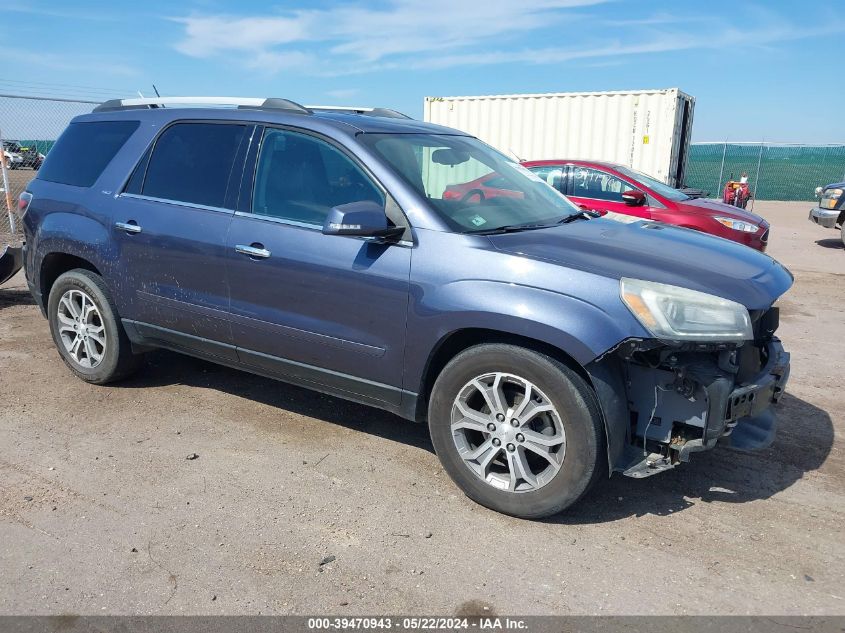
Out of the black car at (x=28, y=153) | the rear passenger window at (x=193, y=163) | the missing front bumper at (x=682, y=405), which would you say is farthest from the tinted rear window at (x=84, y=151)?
the black car at (x=28, y=153)

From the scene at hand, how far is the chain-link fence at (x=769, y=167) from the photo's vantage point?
23891 mm

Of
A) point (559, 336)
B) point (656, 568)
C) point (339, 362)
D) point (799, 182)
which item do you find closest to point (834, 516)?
point (656, 568)

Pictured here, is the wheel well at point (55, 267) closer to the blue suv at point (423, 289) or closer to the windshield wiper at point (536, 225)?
the blue suv at point (423, 289)

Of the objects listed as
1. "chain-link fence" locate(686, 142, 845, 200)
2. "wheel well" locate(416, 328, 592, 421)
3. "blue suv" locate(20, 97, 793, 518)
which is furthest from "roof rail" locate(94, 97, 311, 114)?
"chain-link fence" locate(686, 142, 845, 200)

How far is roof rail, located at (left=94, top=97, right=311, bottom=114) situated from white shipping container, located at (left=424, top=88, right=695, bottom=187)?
29.9 feet

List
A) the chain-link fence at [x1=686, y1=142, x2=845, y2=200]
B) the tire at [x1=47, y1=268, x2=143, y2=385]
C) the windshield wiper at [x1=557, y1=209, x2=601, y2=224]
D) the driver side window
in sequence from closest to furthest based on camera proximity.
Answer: the windshield wiper at [x1=557, y1=209, x2=601, y2=224] < the tire at [x1=47, y1=268, x2=143, y2=385] < the driver side window < the chain-link fence at [x1=686, y1=142, x2=845, y2=200]

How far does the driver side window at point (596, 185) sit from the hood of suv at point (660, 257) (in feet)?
18.5

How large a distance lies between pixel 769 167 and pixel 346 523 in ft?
87.2

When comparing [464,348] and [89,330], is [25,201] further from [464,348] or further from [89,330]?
[464,348]

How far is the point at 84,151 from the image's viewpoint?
4.94 metres

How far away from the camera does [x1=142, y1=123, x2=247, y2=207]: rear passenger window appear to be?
4191mm

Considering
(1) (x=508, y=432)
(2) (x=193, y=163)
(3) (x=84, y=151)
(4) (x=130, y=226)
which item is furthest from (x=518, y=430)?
(3) (x=84, y=151)

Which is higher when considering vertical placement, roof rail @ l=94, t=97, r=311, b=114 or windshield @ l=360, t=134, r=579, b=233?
roof rail @ l=94, t=97, r=311, b=114

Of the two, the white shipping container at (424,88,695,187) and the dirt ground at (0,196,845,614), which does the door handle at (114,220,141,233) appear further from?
→ the white shipping container at (424,88,695,187)
